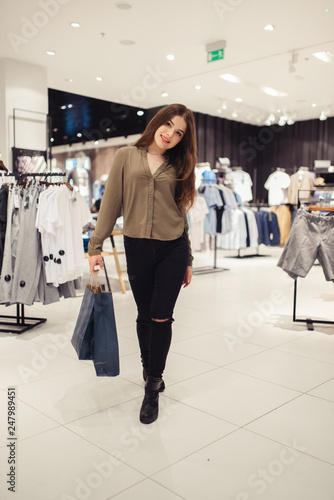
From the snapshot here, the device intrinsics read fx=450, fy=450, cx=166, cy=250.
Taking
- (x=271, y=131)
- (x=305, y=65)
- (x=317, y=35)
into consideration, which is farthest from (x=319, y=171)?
(x=317, y=35)

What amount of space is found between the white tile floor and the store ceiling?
3.51 meters

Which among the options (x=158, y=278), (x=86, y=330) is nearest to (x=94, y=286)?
(x=86, y=330)

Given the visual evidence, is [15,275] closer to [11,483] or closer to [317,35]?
[11,483]

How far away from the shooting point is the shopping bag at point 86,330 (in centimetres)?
211

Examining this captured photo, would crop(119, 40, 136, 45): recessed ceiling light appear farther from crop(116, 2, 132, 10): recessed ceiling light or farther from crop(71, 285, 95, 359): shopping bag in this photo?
crop(71, 285, 95, 359): shopping bag

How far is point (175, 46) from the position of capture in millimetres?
6250

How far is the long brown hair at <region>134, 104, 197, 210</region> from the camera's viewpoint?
2125mm

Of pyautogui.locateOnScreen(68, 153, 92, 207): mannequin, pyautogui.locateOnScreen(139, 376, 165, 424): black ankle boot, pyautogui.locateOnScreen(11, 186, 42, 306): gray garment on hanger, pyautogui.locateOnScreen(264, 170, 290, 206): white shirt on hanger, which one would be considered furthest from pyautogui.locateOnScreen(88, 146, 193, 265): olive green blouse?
pyautogui.locateOnScreen(264, 170, 290, 206): white shirt on hanger

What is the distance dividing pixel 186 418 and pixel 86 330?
0.64 m

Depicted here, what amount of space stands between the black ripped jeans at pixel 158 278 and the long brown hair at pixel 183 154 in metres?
0.20

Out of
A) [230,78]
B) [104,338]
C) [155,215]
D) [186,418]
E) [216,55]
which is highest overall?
[230,78]

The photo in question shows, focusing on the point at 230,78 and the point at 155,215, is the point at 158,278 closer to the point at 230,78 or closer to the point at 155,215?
the point at 155,215

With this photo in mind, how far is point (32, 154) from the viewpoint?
24.0 ft

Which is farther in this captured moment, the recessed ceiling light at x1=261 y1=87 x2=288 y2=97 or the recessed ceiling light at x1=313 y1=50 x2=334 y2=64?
the recessed ceiling light at x1=261 y1=87 x2=288 y2=97
